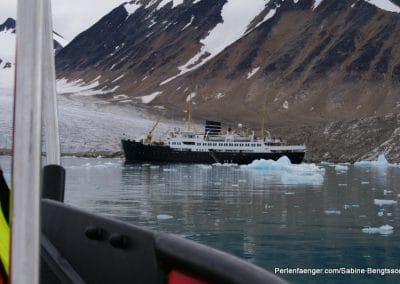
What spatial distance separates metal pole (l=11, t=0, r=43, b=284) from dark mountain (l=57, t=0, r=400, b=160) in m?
120

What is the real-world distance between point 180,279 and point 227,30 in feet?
599

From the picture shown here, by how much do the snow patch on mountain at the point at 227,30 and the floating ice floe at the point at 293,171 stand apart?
335 ft

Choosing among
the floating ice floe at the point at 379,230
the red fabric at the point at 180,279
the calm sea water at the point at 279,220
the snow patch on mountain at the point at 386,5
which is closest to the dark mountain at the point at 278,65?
the snow patch on mountain at the point at 386,5

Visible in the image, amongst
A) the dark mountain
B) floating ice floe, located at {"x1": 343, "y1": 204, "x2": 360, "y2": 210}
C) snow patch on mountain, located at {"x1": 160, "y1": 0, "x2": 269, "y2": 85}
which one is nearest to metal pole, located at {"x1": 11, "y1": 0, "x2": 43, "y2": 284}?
floating ice floe, located at {"x1": 343, "y1": 204, "x2": 360, "y2": 210}

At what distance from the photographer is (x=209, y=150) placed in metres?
82.4

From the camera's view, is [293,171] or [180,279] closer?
[180,279]

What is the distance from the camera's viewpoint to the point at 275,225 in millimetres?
19125

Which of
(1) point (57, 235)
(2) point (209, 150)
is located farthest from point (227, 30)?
(1) point (57, 235)

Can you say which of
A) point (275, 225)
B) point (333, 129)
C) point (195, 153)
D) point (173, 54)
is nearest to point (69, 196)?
point (275, 225)

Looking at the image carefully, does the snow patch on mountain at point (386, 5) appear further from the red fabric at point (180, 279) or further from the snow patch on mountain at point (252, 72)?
the red fabric at point (180, 279)

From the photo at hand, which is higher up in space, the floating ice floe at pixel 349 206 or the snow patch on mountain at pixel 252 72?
the snow patch on mountain at pixel 252 72

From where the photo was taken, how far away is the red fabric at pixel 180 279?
2.04 m

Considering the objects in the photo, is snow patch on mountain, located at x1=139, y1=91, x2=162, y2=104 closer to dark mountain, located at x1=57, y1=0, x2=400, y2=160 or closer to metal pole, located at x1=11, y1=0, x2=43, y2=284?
dark mountain, located at x1=57, y1=0, x2=400, y2=160

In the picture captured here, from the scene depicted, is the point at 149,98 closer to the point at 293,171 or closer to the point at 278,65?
the point at 278,65
